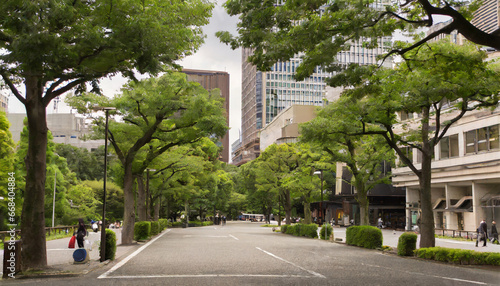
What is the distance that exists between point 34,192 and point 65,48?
4.84 m

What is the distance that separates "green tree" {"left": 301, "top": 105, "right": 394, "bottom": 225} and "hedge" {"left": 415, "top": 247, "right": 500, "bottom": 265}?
24.1 feet

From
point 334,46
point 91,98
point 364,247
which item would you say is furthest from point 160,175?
point 334,46

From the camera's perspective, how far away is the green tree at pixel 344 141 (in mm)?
24406

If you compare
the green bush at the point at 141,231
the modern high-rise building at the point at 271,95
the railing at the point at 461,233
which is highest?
the modern high-rise building at the point at 271,95

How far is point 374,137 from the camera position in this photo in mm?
27141

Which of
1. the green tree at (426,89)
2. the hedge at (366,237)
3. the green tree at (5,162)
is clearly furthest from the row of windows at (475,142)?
the green tree at (5,162)

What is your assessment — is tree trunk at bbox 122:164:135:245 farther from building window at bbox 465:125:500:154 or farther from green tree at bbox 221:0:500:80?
building window at bbox 465:125:500:154

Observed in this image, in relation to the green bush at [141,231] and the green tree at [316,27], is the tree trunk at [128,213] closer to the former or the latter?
the green bush at [141,231]

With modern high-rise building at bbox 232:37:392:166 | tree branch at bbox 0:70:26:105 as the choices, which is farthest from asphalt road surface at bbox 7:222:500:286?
modern high-rise building at bbox 232:37:392:166

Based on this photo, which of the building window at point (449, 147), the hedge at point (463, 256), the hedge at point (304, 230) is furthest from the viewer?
the building window at point (449, 147)

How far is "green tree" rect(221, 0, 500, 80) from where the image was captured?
1004cm

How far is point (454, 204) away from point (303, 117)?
60970 millimetres

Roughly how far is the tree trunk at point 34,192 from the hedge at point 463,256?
46.1ft

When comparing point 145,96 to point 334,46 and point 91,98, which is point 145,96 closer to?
point 91,98
